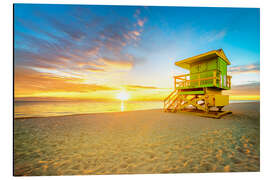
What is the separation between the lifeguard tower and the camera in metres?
7.66

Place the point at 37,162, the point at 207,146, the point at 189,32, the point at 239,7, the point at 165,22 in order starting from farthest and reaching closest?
the point at 189,32
the point at 165,22
the point at 239,7
the point at 207,146
the point at 37,162

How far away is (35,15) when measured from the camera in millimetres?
4418

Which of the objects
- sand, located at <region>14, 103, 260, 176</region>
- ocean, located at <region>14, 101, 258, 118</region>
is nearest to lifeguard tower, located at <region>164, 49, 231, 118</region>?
sand, located at <region>14, 103, 260, 176</region>

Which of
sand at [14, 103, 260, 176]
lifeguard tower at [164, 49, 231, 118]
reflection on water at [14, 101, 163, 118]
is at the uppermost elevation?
lifeguard tower at [164, 49, 231, 118]

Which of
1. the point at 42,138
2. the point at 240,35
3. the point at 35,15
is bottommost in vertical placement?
the point at 42,138

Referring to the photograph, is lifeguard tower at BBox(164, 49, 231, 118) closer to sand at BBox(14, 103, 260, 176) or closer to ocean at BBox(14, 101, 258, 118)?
sand at BBox(14, 103, 260, 176)

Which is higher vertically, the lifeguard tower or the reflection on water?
the lifeguard tower

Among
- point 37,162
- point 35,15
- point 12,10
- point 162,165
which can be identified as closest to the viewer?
point 162,165

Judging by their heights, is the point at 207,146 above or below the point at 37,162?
above

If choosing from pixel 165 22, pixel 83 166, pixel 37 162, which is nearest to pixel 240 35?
pixel 165 22

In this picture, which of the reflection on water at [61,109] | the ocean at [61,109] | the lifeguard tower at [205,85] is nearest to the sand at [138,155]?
the lifeguard tower at [205,85]

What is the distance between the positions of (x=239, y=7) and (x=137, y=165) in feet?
22.9

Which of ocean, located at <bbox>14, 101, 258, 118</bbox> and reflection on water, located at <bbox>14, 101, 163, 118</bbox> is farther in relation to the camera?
reflection on water, located at <bbox>14, 101, 163, 118</bbox>
